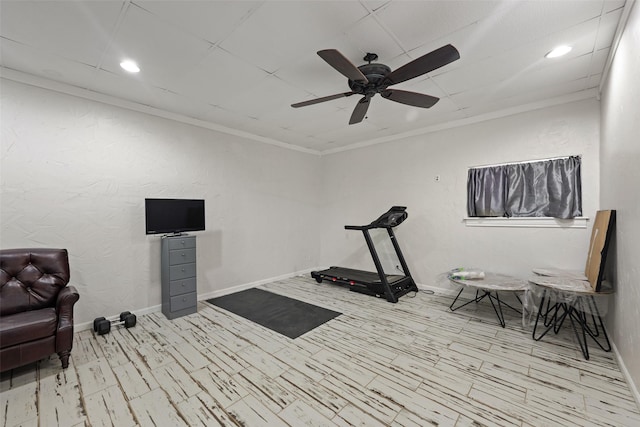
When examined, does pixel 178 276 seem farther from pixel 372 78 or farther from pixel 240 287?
pixel 372 78

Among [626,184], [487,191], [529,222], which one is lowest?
[529,222]

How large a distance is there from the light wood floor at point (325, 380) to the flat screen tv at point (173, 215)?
4.05ft

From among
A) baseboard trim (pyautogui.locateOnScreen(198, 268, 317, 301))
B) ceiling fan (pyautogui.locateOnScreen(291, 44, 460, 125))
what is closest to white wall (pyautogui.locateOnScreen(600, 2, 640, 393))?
ceiling fan (pyautogui.locateOnScreen(291, 44, 460, 125))

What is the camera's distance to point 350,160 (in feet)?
18.9

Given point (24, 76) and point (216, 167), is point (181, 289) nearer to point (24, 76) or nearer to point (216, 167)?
point (216, 167)

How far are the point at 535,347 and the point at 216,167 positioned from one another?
4812 mm

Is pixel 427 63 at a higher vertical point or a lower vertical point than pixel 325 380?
higher

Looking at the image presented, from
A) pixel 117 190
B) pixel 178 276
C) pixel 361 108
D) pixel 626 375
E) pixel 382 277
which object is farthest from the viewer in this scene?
pixel 382 277

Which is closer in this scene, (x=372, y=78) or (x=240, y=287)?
(x=372, y=78)

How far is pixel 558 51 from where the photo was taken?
7.98 ft

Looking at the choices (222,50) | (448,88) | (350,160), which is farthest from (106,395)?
(350,160)

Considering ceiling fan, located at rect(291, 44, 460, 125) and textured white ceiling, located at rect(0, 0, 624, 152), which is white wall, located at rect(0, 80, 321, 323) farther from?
ceiling fan, located at rect(291, 44, 460, 125)

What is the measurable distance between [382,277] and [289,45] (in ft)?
10.9

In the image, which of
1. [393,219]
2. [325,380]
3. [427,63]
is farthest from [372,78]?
[325,380]
